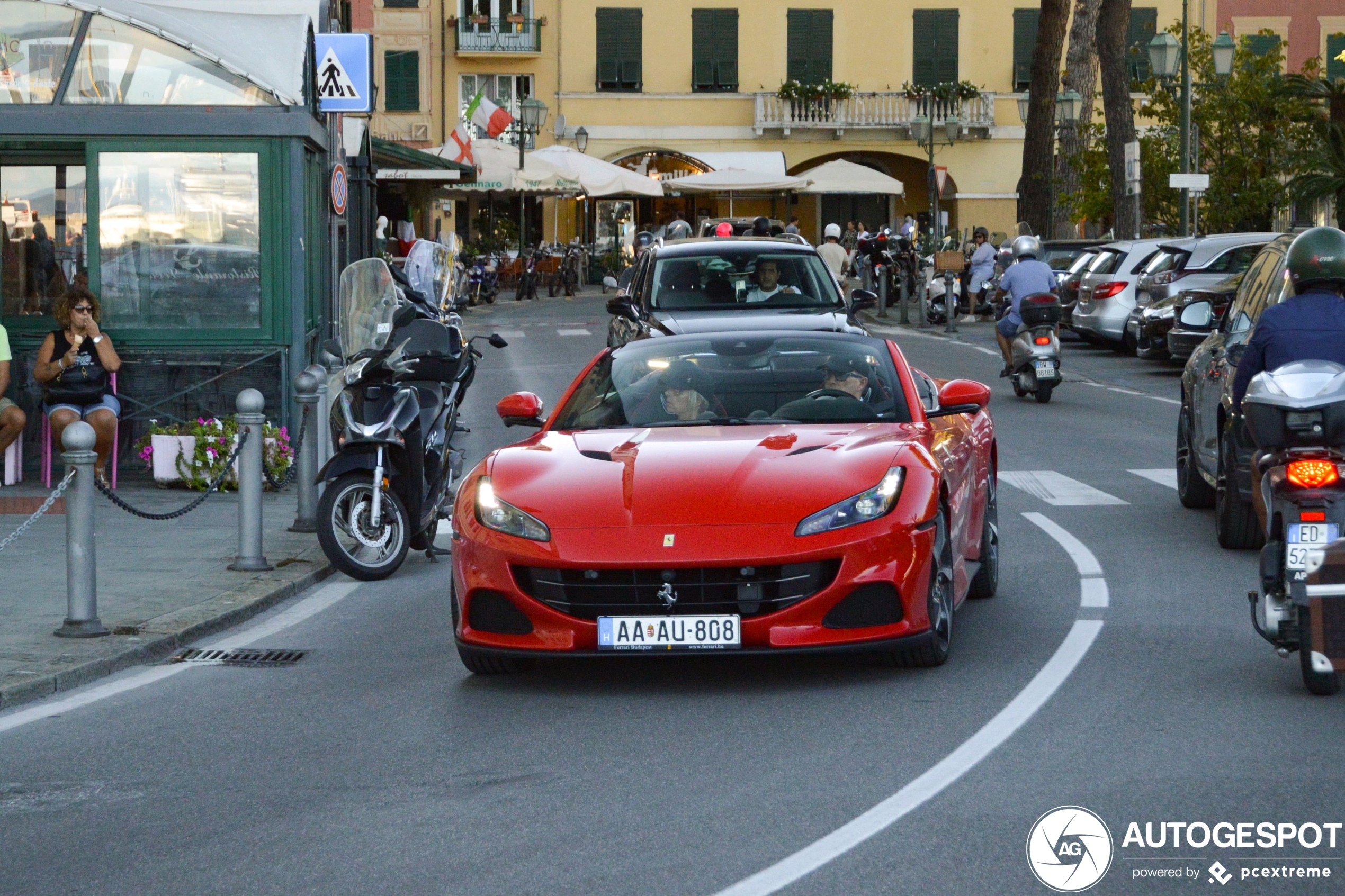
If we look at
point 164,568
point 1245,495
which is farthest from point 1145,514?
point 164,568

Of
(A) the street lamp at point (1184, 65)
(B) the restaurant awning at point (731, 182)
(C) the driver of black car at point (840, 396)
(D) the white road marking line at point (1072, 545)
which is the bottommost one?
(D) the white road marking line at point (1072, 545)

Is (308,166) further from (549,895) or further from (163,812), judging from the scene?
(549,895)

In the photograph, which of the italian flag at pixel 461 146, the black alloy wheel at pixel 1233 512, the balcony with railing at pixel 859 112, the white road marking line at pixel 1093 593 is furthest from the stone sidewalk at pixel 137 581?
the balcony with railing at pixel 859 112

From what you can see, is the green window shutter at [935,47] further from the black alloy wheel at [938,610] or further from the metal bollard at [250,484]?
the black alloy wheel at [938,610]

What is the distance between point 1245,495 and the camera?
34.8 ft

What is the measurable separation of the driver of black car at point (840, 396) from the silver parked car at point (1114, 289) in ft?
70.0

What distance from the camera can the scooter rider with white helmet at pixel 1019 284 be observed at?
21797 mm

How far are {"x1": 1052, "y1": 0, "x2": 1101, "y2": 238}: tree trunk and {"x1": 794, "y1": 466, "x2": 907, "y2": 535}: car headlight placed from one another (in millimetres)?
36384

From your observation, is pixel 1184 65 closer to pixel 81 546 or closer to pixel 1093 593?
pixel 1093 593

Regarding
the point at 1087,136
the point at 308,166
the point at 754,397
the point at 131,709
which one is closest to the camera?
the point at 131,709

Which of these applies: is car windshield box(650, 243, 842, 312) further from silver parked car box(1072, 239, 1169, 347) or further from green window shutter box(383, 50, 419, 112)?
green window shutter box(383, 50, 419, 112)

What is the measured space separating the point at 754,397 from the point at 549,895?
3.94 meters

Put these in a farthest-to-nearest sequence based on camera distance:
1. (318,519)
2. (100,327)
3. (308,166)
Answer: (308,166) < (100,327) < (318,519)

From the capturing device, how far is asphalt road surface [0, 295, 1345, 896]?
16.6ft
